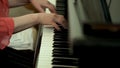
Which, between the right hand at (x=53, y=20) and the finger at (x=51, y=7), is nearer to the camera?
the right hand at (x=53, y=20)

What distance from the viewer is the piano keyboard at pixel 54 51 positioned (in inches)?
39.4

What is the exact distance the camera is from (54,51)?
3.58 feet

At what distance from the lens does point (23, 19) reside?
1.22 metres

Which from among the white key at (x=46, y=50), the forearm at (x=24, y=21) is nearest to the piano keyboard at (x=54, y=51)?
the white key at (x=46, y=50)

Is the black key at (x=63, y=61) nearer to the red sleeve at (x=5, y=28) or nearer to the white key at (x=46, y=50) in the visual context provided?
the white key at (x=46, y=50)

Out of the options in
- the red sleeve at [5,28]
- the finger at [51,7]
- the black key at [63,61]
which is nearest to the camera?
the black key at [63,61]

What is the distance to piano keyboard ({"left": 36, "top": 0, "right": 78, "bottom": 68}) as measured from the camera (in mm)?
1000

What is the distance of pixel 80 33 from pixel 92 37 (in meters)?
0.03

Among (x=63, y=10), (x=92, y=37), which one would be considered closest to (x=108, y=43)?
(x=92, y=37)

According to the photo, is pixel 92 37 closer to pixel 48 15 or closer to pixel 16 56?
pixel 48 15

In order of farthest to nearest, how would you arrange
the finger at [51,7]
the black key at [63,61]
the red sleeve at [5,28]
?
the finger at [51,7], the red sleeve at [5,28], the black key at [63,61]

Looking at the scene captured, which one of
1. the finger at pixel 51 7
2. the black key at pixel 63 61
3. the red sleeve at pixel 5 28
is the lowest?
the black key at pixel 63 61

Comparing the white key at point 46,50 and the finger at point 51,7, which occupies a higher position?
the finger at point 51,7

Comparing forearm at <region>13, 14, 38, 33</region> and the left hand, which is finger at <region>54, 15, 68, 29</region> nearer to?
forearm at <region>13, 14, 38, 33</region>
